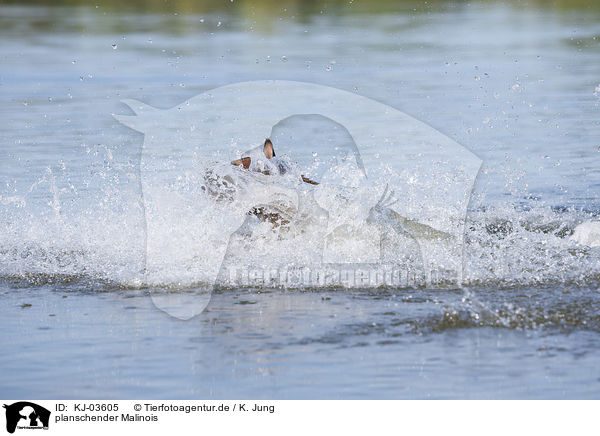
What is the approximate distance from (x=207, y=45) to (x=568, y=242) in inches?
732

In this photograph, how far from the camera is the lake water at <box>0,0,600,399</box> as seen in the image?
7.71m

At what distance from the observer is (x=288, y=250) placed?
10.8 m

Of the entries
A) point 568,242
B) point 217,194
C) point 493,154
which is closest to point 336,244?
point 217,194
